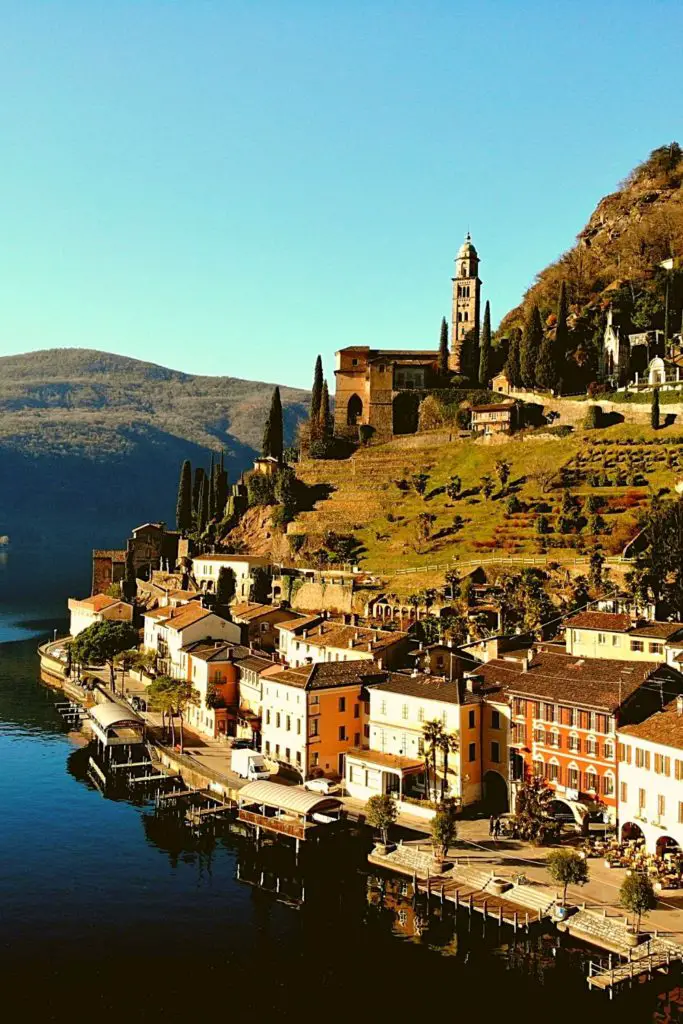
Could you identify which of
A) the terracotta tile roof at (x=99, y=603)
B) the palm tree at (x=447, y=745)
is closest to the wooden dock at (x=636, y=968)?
the palm tree at (x=447, y=745)

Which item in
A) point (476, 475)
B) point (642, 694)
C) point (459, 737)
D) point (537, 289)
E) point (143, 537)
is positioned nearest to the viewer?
point (642, 694)

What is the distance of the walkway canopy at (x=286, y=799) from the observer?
5431 cm

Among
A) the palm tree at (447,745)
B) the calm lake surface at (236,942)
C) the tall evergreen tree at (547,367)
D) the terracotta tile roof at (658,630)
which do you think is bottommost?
the calm lake surface at (236,942)

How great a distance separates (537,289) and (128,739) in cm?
11753

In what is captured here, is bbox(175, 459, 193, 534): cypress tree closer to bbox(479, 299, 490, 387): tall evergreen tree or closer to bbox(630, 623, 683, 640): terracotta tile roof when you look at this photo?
bbox(479, 299, 490, 387): tall evergreen tree

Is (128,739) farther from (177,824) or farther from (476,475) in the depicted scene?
(476,475)

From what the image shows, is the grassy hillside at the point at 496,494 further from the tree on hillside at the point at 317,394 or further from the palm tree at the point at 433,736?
the palm tree at the point at 433,736

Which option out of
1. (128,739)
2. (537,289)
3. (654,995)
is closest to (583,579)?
(128,739)

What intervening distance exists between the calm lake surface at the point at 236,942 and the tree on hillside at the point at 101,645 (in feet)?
130

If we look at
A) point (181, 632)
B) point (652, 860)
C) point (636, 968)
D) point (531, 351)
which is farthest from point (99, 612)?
point (636, 968)

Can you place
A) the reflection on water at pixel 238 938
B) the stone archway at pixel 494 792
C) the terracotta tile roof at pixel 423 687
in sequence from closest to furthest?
the reflection on water at pixel 238 938 < the stone archway at pixel 494 792 < the terracotta tile roof at pixel 423 687

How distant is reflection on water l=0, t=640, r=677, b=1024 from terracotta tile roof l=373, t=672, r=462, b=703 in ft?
30.6

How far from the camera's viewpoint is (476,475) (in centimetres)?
11656

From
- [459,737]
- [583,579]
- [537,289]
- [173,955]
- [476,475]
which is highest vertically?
[537,289]
